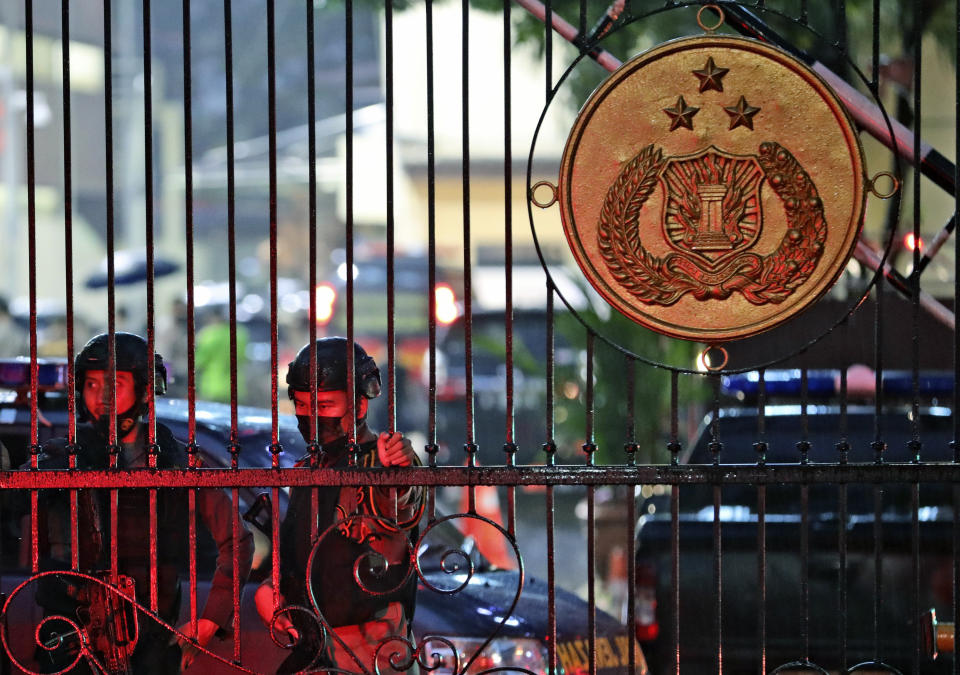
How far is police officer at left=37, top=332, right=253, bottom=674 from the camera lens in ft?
11.0

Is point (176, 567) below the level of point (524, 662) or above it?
above

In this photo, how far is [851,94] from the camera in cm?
358

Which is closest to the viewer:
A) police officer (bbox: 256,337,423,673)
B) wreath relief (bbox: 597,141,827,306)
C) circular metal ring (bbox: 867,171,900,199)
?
circular metal ring (bbox: 867,171,900,199)

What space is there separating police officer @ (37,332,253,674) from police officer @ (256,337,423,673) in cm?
16

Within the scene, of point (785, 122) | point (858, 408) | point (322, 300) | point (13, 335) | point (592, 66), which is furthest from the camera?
point (322, 300)

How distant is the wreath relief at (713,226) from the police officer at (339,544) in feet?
2.72

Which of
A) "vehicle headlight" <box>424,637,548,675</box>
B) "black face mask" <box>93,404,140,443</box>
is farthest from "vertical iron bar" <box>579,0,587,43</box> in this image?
"vehicle headlight" <box>424,637,548,675</box>

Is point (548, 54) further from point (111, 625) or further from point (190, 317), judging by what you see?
point (111, 625)

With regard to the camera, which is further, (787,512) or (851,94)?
(787,512)

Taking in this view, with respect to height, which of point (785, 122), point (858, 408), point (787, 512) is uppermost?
point (785, 122)

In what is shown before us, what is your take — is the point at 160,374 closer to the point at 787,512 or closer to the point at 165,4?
the point at 787,512

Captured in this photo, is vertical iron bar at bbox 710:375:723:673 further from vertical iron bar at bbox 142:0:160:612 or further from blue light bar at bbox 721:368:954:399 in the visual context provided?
blue light bar at bbox 721:368:954:399

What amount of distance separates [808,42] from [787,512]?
10.4ft

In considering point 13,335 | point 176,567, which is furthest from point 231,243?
point 13,335
